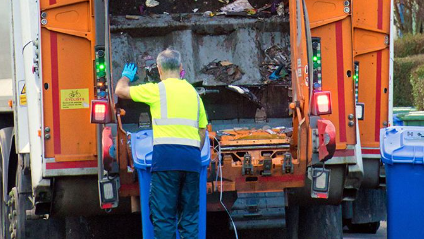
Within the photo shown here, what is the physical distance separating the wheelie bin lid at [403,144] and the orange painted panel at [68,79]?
6.80 feet

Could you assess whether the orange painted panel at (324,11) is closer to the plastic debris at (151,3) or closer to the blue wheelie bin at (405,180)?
the blue wheelie bin at (405,180)

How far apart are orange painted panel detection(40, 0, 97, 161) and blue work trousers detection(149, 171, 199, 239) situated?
40.7 inches

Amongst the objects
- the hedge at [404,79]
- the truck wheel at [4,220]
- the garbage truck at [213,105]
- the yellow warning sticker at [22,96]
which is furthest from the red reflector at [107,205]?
the hedge at [404,79]

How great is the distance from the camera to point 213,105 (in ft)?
26.8

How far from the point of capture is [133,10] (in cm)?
815

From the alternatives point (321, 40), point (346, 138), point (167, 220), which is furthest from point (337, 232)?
point (167, 220)

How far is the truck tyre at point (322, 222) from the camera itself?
7980 millimetres

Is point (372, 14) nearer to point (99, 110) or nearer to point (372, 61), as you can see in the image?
point (372, 61)

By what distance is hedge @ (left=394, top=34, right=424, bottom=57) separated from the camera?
2442 cm

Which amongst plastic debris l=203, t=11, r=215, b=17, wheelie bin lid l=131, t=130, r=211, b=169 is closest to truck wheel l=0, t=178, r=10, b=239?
wheelie bin lid l=131, t=130, r=211, b=169

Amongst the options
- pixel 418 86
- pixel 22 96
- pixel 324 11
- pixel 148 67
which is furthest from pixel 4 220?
pixel 418 86

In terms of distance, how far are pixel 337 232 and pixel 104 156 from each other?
2.33m

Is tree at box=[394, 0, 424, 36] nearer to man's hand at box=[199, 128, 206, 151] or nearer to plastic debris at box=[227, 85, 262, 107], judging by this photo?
plastic debris at box=[227, 85, 262, 107]

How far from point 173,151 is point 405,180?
70.4 inches
